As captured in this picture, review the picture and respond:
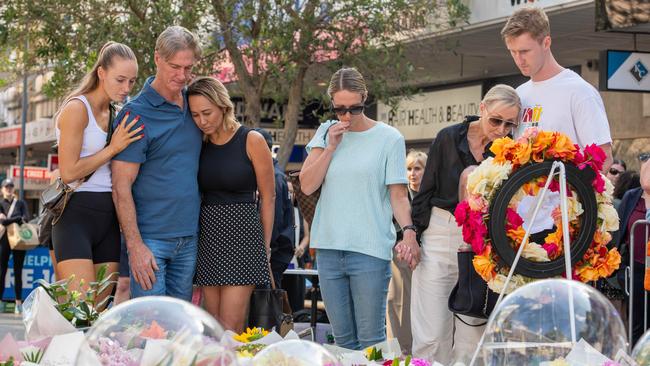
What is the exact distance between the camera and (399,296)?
8953 millimetres

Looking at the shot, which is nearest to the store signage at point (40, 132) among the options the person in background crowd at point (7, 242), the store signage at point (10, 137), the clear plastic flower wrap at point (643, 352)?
the store signage at point (10, 137)

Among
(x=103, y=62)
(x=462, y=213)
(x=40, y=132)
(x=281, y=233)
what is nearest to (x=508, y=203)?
(x=462, y=213)

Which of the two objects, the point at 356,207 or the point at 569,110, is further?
the point at 356,207

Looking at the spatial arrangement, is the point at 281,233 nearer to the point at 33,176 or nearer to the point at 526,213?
the point at 526,213

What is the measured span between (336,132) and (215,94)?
2.27 ft

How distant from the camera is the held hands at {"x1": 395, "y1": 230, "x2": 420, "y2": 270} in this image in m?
6.11

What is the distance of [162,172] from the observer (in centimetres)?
598

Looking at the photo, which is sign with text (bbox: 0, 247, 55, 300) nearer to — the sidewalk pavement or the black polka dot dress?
the sidewalk pavement

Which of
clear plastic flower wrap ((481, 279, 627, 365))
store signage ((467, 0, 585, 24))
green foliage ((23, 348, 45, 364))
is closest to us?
clear plastic flower wrap ((481, 279, 627, 365))

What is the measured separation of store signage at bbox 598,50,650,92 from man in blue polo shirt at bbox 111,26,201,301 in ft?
26.5

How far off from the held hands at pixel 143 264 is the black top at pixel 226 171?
500 millimetres

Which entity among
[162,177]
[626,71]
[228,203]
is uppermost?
[626,71]

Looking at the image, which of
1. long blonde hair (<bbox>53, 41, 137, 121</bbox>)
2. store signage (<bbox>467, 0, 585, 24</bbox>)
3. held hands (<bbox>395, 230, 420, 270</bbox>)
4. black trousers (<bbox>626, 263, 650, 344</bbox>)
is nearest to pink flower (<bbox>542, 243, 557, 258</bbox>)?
held hands (<bbox>395, 230, 420, 270</bbox>)

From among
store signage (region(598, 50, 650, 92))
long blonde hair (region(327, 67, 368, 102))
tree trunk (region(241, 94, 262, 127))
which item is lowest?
long blonde hair (region(327, 67, 368, 102))
